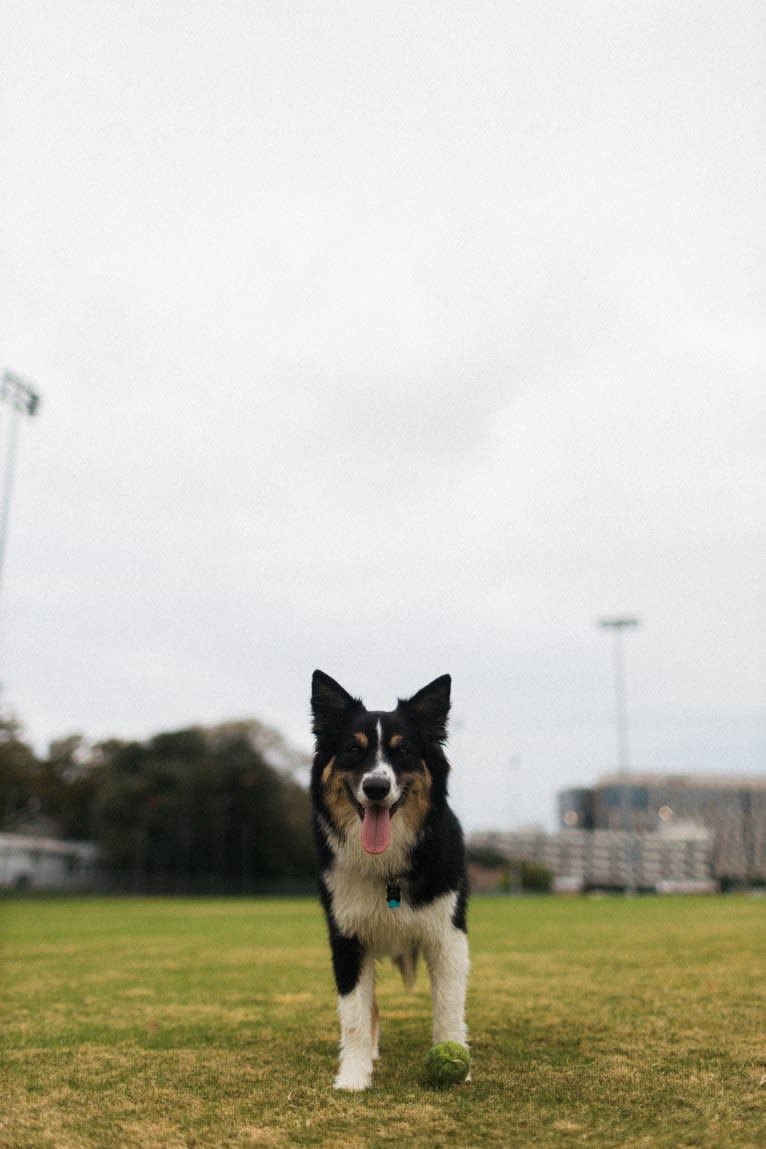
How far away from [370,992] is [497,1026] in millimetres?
1909

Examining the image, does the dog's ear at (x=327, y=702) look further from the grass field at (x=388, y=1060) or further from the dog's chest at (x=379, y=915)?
the grass field at (x=388, y=1060)

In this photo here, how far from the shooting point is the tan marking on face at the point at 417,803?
484 cm

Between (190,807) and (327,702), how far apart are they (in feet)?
211

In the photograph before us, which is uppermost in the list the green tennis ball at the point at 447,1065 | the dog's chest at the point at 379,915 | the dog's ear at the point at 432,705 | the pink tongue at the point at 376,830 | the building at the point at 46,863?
the dog's ear at the point at 432,705

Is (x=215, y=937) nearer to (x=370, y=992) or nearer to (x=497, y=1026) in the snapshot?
(x=497, y=1026)

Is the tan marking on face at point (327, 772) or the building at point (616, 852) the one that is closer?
the tan marking on face at point (327, 772)

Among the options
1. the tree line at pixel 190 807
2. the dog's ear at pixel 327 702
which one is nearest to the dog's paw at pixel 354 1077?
the dog's ear at pixel 327 702

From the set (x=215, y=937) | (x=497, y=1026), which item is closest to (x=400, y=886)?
(x=497, y=1026)

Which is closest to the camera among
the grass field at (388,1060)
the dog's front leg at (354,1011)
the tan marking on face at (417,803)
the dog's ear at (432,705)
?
the grass field at (388,1060)

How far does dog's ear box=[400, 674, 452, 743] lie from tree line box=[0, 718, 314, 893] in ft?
202


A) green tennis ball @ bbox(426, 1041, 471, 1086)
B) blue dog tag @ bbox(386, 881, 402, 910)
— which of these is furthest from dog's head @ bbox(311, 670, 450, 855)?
green tennis ball @ bbox(426, 1041, 471, 1086)

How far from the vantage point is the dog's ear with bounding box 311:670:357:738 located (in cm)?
518

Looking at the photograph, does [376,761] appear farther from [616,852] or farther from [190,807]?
[616,852]

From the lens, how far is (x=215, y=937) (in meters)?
18.4
